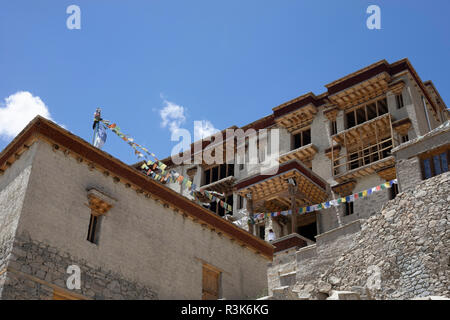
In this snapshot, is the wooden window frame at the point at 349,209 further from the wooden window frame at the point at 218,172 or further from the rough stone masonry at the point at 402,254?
the wooden window frame at the point at 218,172

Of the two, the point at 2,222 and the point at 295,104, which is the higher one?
the point at 295,104

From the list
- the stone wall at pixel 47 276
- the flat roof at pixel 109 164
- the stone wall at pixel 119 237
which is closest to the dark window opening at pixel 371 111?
the flat roof at pixel 109 164

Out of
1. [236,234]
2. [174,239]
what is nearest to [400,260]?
[236,234]

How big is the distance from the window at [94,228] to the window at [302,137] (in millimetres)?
21437

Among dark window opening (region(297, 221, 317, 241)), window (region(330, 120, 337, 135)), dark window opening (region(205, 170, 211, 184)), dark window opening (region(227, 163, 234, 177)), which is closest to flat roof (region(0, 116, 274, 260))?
dark window opening (region(297, 221, 317, 241))

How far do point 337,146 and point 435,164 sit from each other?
11588 mm

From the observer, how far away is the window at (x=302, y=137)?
3653 cm

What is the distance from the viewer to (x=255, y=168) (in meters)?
37.0

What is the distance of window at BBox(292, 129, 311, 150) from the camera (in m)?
36.5

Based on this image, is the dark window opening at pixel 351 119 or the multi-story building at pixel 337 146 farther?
the dark window opening at pixel 351 119

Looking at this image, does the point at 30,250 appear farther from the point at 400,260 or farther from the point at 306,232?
the point at 306,232

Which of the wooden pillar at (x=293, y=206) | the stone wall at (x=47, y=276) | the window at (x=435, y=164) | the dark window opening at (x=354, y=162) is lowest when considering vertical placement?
the stone wall at (x=47, y=276)

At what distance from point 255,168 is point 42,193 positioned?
22.7 m

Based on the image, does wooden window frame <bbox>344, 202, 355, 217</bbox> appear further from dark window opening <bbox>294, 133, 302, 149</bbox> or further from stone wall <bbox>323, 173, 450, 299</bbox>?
stone wall <bbox>323, 173, 450, 299</bbox>
